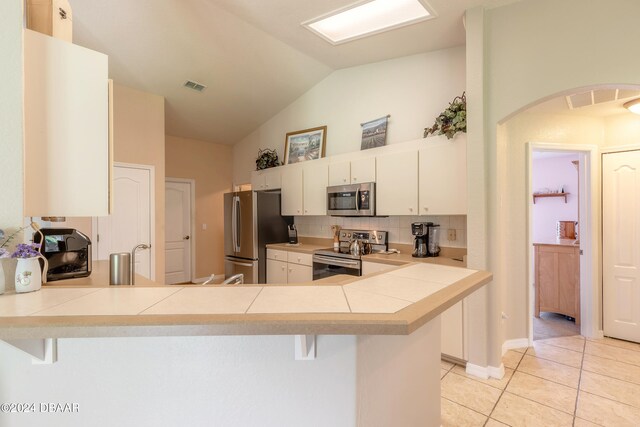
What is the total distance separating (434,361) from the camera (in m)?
1.71

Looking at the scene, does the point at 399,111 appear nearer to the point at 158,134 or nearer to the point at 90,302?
the point at 158,134

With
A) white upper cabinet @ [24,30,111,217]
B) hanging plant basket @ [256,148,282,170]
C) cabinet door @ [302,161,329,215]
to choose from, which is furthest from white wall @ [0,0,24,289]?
hanging plant basket @ [256,148,282,170]

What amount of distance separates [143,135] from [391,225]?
10.9ft

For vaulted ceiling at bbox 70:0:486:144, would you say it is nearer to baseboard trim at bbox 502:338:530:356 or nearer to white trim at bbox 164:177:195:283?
white trim at bbox 164:177:195:283

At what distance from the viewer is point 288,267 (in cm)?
414

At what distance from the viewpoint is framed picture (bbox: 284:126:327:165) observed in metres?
4.34

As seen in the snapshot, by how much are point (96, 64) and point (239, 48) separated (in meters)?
→ 2.52

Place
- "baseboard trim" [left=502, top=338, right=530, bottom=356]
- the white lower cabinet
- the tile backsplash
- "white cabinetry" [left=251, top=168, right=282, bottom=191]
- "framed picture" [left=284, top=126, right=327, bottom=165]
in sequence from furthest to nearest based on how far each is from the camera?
"white cabinetry" [left=251, top=168, right=282, bottom=191], "framed picture" [left=284, top=126, right=327, bottom=165], the tile backsplash, "baseboard trim" [left=502, top=338, right=530, bottom=356], the white lower cabinet

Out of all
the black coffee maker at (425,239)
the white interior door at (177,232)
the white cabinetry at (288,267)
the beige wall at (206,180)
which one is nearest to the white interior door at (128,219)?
the white interior door at (177,232)

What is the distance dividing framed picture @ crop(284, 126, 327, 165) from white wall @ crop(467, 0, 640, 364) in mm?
2208

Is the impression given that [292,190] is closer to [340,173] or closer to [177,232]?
[340,173]

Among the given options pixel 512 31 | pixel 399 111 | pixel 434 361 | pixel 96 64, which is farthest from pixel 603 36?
pixel 96 64

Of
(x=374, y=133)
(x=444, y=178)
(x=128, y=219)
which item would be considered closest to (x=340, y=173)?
(x=374, y=133)

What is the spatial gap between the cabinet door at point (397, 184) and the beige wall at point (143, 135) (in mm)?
2853
